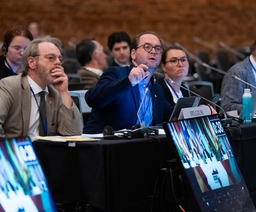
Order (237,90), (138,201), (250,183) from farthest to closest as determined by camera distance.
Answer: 1. (237,90)
2. (250,183)
3. (138,201)

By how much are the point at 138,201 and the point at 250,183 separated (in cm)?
90

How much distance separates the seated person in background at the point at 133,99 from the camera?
13.7 ft

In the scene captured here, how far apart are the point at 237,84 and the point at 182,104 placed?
4.58ft

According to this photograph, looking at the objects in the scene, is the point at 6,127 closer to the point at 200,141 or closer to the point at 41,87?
the point at 41,87

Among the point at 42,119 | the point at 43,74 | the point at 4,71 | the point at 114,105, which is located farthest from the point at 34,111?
the point at 4,71

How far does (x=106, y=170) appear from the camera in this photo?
323cm

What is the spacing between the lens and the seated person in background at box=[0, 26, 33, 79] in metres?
4.70

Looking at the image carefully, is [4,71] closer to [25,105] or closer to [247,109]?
[25,105]

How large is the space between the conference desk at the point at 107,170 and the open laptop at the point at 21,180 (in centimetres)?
63

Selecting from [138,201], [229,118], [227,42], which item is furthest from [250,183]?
[227,42]

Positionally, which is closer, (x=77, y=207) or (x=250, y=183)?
(x=77, y=207)

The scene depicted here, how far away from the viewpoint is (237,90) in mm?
5219

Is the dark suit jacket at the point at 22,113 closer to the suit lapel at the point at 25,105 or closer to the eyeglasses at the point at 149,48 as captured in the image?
the suit lapel at the point at 25,105

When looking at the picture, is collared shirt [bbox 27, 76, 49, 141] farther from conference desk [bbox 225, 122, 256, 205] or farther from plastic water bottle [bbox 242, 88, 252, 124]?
plastic water bottle [bbox 242, 88, 252, 124]
